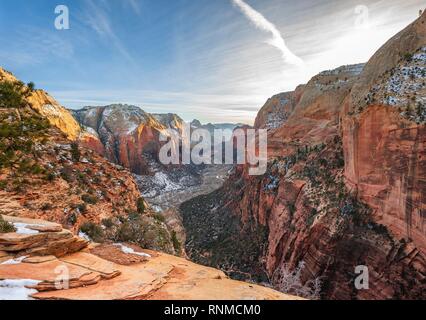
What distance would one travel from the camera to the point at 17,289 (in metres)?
7.21

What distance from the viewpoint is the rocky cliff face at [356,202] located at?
20484 mm

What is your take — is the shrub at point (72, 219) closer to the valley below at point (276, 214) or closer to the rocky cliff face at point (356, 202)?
the valley below at point (276, 214)

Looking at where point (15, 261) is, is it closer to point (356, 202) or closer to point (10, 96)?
point (10, 96)

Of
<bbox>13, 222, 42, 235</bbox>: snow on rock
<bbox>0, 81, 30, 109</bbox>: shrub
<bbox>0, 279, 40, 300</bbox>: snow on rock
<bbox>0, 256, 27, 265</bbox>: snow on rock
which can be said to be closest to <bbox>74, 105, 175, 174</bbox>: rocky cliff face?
<bbox>0, 81, 30, 109</bbox>: shrub

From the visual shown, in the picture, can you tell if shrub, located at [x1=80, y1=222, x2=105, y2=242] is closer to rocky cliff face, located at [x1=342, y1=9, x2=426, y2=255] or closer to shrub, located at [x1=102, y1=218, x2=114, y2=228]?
shrub, located at [x1=102, y1=218, x2=114, y2=228]

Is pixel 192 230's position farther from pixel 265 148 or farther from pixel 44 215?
pixel 44 215

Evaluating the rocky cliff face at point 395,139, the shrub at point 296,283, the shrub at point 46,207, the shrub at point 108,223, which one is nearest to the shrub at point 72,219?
the shrub at point 46,207

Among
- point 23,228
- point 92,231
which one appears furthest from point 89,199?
point 23,228

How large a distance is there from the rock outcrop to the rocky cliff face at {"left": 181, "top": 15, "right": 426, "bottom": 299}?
1729 centimetres

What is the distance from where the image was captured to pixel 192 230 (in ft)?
197

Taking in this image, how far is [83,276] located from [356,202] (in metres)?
26.7

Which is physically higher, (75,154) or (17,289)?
(75,154)

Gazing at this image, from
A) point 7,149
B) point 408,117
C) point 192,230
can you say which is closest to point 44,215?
point 7,149

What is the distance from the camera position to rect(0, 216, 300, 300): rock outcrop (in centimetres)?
756
